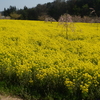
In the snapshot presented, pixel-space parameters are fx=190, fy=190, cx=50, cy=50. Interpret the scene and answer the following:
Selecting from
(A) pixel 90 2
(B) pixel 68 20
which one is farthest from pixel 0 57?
(A) pixel 90 2

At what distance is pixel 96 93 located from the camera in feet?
12.8

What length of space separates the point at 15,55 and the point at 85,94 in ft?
8.54

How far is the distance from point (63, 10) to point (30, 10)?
26.5 feet

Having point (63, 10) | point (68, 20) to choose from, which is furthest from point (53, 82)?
point (63, 10)

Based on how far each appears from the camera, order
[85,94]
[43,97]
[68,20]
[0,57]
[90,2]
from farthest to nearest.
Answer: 1. [90,2]
2. [68,20]
3. [0,57]
4. [43,97]
5. [85,94]

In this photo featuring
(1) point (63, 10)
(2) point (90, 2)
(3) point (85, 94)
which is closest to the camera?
(3) point (85, 94)

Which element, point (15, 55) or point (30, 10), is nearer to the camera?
point (15, 55)

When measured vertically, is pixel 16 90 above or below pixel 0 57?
below

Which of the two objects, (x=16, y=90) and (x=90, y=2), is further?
(x=90, y=2)

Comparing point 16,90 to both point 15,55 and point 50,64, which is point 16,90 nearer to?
point 50,64

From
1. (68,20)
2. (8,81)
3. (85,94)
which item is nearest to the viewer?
(85,94)

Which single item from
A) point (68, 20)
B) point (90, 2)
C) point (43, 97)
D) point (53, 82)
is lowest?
point (43, 97)

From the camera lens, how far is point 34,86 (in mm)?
4309

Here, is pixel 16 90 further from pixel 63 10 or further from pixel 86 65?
pixel 63 10
